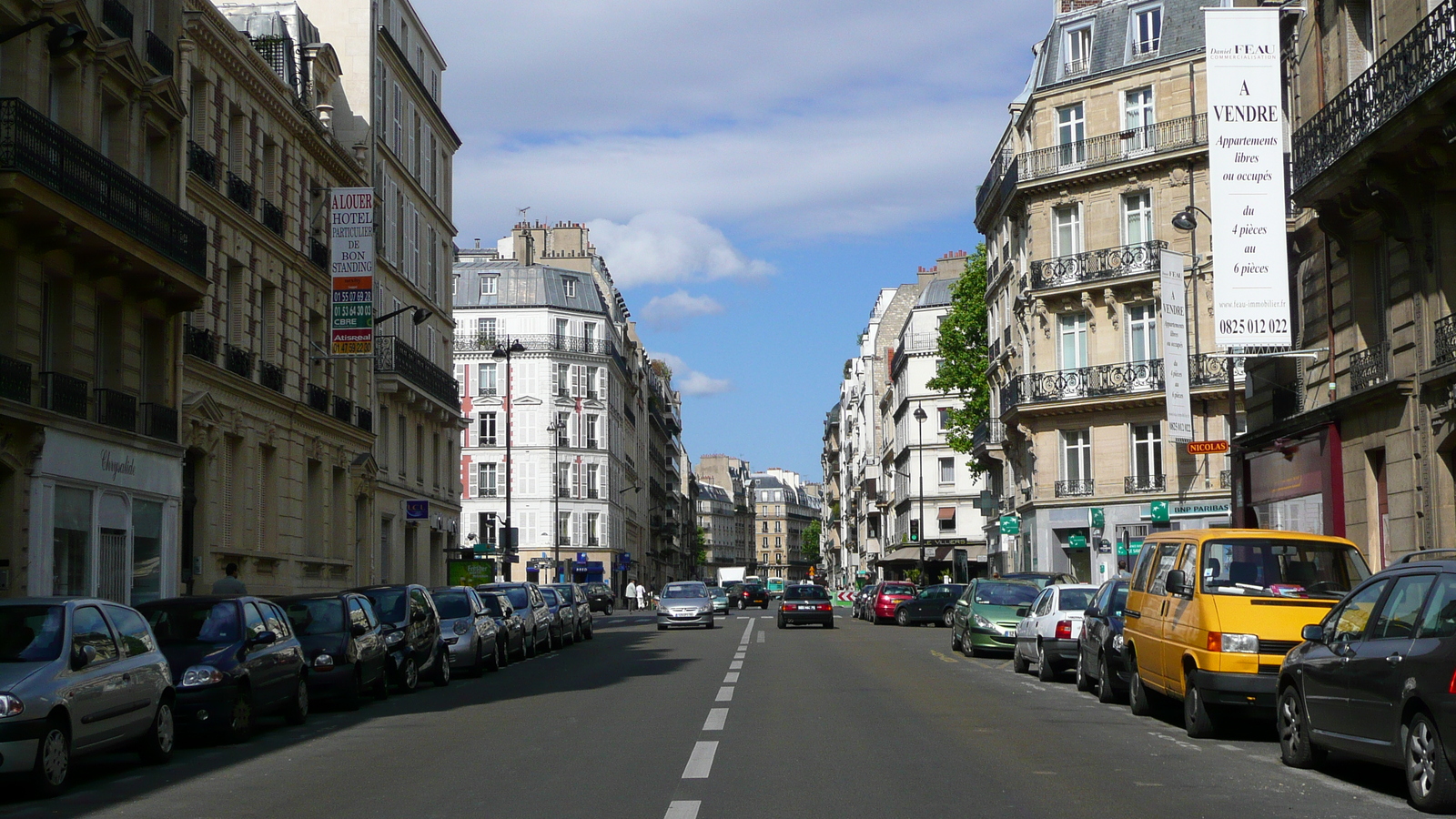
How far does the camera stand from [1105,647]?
1850 cm

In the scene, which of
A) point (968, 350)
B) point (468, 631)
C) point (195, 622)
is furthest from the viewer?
point (968, 350)

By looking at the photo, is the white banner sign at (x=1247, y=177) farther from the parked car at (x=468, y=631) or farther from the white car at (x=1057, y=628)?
the parked car at (x=468, y=631)

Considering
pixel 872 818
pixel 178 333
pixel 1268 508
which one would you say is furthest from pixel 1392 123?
pixel 178 333

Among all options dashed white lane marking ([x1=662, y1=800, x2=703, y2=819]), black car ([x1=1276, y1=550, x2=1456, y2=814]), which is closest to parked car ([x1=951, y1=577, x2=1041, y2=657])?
black car ([x1=1276, y1=550, x2=1456, y2=814])

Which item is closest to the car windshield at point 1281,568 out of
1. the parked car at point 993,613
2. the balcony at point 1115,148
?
the parked car at point 993,613

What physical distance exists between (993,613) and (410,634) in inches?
476

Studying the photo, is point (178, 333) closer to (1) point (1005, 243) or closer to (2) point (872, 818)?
(2) point (872, 818)

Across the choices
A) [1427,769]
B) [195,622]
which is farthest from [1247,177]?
[195,622]

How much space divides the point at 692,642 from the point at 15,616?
25.3 meters

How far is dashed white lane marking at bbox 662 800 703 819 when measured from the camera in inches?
378

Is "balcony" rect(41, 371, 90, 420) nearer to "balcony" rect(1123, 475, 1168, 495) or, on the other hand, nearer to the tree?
"balcony" rect(1123, 475, 1168, 495)

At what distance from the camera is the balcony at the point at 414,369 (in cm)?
4456

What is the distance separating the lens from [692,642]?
37.0 metres

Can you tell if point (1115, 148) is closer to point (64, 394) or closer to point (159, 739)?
point (64, 394)
